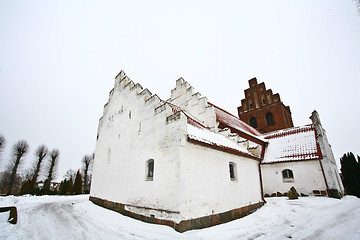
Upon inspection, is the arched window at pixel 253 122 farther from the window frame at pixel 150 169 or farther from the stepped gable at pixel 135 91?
the window frame at pixel 150 169

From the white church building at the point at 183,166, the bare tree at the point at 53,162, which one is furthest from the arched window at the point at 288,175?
the bare tree at the point at 53,162

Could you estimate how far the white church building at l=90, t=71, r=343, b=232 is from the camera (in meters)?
7.18

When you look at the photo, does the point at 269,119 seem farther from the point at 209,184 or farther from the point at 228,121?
the point at 209,184

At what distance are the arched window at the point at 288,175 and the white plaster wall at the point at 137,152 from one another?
44.1 ft

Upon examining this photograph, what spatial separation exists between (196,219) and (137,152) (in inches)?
187

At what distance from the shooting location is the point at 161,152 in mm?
8055

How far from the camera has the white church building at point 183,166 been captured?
718cm

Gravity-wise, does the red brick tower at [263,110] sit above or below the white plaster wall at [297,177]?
above

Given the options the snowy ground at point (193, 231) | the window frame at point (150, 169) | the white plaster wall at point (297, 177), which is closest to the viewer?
the snowy ground at point (193, 231)

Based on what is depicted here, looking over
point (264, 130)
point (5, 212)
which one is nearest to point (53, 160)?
point (5, 212)

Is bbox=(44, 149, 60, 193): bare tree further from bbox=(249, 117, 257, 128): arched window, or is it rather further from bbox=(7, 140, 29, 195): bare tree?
bbox=(249, 117, 257, 128): arched window

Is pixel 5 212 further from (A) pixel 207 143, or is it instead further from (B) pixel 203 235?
(A) pixel 207 143

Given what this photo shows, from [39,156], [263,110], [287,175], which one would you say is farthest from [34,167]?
[263,110]

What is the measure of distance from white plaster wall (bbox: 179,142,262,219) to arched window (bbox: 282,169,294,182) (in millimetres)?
7140
